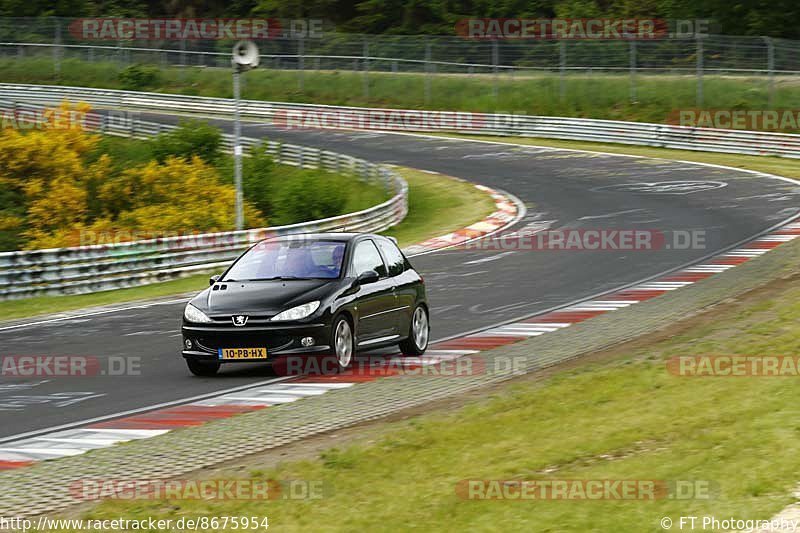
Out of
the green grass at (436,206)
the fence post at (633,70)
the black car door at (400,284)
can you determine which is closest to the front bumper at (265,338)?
the black car door at (400,284)

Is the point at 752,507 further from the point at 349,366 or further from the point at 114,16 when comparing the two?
the point at 114,16

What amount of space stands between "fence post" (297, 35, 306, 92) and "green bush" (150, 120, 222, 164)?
1685 cm

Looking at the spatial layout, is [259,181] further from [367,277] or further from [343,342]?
[343,342]

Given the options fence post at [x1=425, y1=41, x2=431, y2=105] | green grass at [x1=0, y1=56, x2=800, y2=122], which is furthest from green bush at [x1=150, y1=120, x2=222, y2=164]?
green grass at [x1=0, y1=56, x2=800, y2=122]

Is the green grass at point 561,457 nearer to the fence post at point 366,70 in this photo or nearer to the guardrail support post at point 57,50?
the fence post at point 366,70

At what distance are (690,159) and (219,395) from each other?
31772 mm

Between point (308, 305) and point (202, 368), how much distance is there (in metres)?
1.38

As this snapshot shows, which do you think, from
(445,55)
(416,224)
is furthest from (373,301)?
(445,55)

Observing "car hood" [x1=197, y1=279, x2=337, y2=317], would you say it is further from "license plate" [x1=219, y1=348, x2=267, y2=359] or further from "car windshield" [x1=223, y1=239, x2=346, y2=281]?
"license plate" [x1=219, y1=348, x2=267, y2=359]

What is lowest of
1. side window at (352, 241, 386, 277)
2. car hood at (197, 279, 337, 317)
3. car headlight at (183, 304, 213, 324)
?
car headlight at (183, 304, 213, 324)

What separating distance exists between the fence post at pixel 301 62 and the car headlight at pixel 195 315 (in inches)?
1747

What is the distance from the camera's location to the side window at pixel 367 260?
1309 centimetres

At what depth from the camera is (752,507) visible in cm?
645

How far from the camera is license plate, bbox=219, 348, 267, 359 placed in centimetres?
1201
